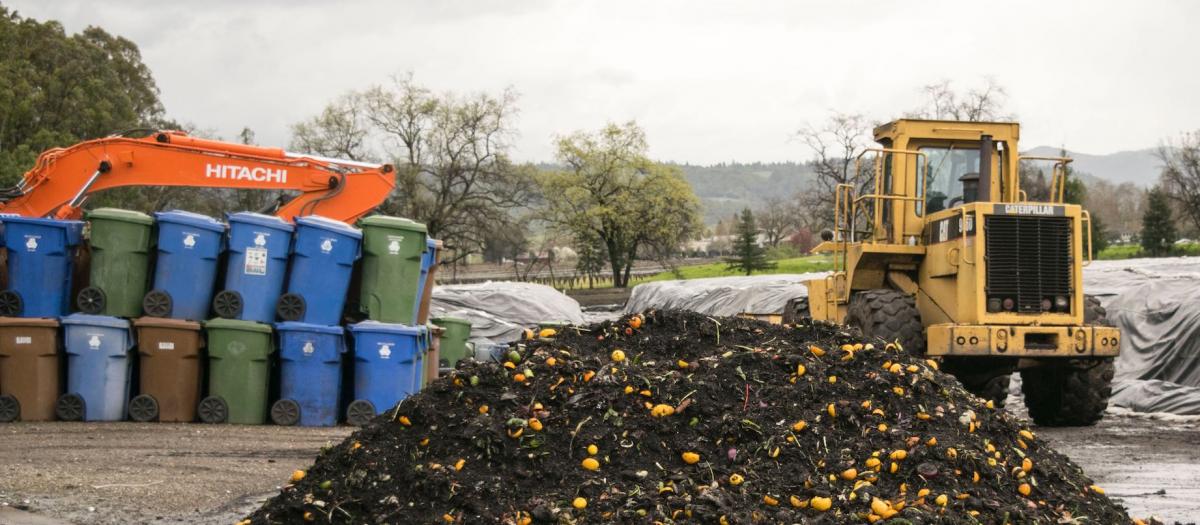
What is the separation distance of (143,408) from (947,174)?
8.57 metres

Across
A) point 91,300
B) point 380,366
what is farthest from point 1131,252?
point 91,300

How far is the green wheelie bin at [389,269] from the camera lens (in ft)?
41.8

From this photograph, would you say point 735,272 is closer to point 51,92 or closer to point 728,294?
point 51,92

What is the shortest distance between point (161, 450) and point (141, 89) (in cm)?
4856

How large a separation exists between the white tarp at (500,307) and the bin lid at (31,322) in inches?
385

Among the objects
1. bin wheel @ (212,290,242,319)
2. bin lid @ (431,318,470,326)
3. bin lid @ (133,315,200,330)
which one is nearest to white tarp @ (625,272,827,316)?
bin lid @ (431,318,470,326)

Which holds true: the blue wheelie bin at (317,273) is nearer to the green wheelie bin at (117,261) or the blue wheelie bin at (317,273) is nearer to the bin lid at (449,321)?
the green wheelie bin at (117,261)

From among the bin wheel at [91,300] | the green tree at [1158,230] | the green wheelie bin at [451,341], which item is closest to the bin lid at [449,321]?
the green wheelie bin at [451,341]

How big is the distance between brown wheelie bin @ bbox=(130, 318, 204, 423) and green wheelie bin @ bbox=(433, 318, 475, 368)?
4.95m

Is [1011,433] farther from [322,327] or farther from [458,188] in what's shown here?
[458,188]

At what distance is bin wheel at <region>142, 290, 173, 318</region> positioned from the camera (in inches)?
474

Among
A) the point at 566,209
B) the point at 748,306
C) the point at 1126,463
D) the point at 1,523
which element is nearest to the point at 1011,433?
the point at 1126,463

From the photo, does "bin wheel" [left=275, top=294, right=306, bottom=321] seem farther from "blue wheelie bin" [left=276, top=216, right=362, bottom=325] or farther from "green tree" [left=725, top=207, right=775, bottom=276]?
"green tree" [left=725, top=207, right=775, bottom=276]

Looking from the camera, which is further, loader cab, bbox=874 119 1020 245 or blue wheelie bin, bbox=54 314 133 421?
loader cab, bbox=874 119 1020 245
